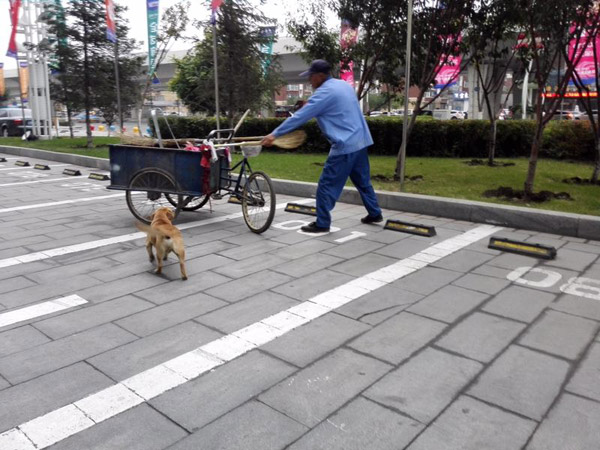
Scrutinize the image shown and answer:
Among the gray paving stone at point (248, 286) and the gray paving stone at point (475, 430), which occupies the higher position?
the gray paving stone at point (248, 286)

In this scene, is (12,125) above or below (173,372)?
above

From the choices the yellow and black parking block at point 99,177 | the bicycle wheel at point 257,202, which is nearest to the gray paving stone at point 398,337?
the bicycle wheel at point 257,202

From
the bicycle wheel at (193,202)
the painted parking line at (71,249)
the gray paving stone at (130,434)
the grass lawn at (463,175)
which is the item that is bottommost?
the gray paving stone at (130,434)

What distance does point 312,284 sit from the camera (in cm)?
452

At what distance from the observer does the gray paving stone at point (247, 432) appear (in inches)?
93.3

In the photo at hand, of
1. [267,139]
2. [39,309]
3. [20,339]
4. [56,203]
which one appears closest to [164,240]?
[39,309]

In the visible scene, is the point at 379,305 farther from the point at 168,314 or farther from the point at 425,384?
the point at 168,314

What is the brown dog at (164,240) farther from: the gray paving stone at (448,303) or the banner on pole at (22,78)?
the banner on pole at (22,78)

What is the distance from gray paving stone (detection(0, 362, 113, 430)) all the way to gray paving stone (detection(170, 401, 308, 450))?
734mm

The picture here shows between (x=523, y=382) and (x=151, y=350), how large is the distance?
215cm

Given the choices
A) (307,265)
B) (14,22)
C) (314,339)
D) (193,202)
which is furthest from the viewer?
(14,22)

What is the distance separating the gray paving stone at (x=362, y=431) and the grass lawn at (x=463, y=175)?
5.15 meters

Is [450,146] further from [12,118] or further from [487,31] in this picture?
[12,118]

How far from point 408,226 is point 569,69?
333cm
